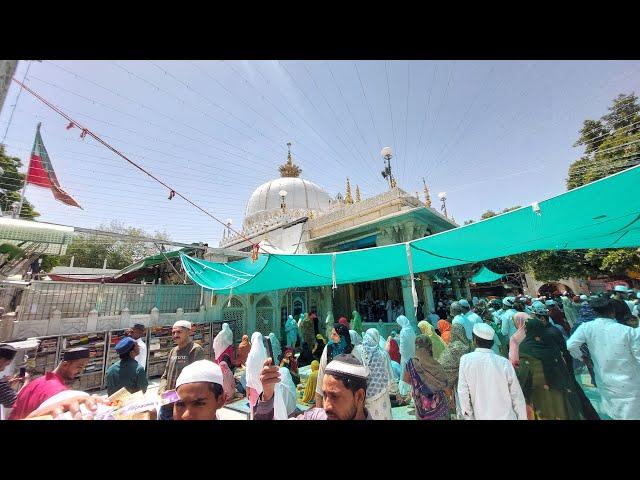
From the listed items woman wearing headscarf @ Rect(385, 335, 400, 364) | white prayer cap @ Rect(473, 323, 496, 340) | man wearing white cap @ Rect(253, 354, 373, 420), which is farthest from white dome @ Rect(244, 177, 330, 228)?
man wearing white cap @ Rect(253, 354, 373, 420)

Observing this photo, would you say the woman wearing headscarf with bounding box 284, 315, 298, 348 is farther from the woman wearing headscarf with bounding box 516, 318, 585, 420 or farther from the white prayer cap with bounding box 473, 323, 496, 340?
the white prayer cap with bounding box 473, 323, 496, 340

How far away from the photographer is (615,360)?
2.59m

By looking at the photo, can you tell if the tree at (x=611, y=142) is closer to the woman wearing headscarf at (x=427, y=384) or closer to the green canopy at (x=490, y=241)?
the green canopy at (x=490, y=241)

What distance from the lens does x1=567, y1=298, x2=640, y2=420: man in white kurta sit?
97.8 inches

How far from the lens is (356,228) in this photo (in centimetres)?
1021

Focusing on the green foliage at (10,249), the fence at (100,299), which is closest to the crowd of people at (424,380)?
the green foliage at (10,249)

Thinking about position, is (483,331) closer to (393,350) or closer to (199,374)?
(199,374)

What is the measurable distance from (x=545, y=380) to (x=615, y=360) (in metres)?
0.67
